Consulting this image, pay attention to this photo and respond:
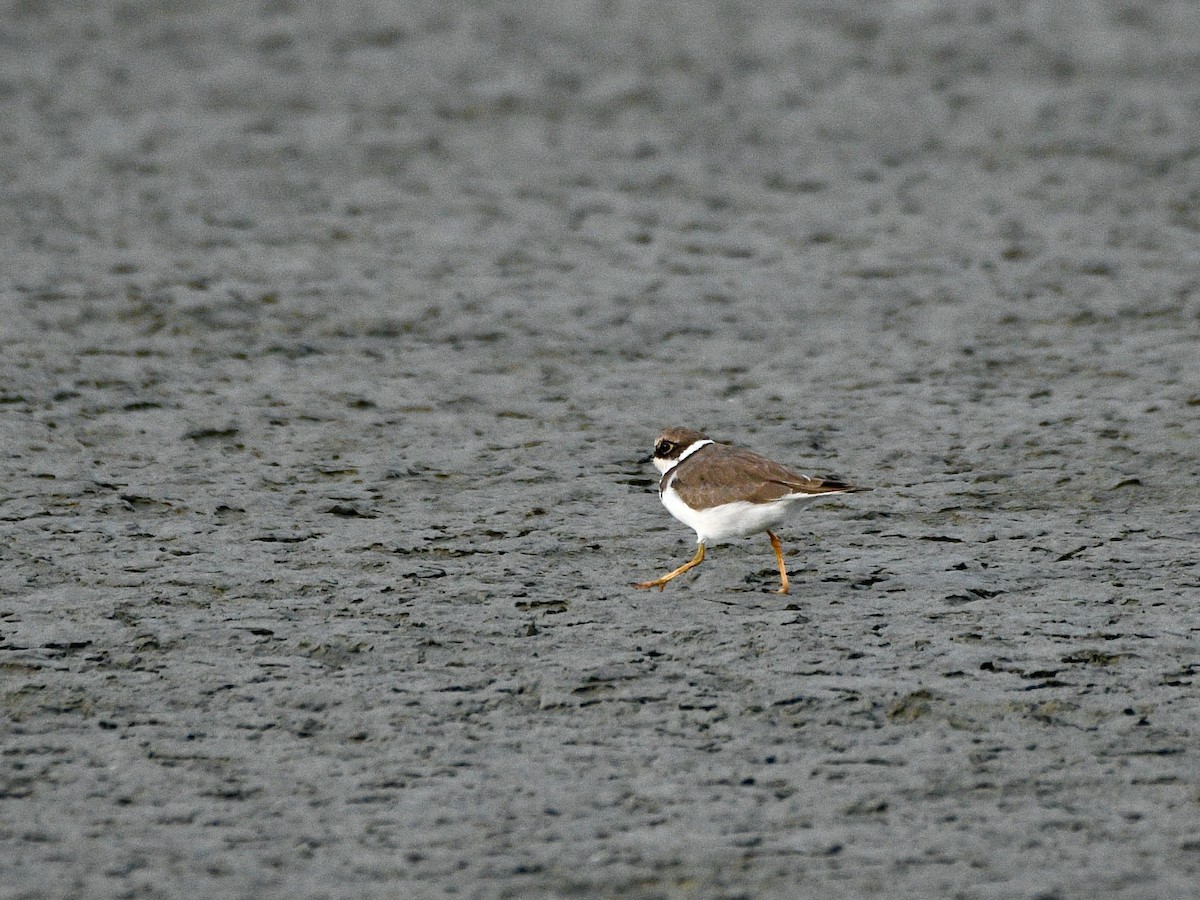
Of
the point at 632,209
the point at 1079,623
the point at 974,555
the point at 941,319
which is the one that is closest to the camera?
the point at 1079,623

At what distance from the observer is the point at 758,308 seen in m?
15.3

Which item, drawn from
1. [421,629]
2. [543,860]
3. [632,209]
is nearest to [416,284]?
[632,209]

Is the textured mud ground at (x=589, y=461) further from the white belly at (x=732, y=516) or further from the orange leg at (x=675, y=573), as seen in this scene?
the white belly at (x=732, y=516)

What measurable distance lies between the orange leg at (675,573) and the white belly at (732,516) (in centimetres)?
17

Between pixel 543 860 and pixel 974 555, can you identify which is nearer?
pixel 543 860

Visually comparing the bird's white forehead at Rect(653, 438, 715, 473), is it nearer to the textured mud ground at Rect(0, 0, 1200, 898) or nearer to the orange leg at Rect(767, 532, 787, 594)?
the textured mud ground at Rect(0, 0, 1200, 898)

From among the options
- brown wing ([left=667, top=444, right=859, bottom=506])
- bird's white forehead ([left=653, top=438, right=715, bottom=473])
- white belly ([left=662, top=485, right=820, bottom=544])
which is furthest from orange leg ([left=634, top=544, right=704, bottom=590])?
bird's white forehead ([left=653, top=438, right=715, bottom=473])

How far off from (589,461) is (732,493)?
2.62 metres

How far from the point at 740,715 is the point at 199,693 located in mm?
2717

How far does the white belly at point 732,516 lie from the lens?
9656 millimetres

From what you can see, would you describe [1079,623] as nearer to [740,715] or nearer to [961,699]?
[961,699]

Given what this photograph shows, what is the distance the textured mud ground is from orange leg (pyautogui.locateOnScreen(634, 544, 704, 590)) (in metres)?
0.09

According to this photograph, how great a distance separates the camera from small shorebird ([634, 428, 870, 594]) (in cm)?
962

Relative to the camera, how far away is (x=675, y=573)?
1002 cm
